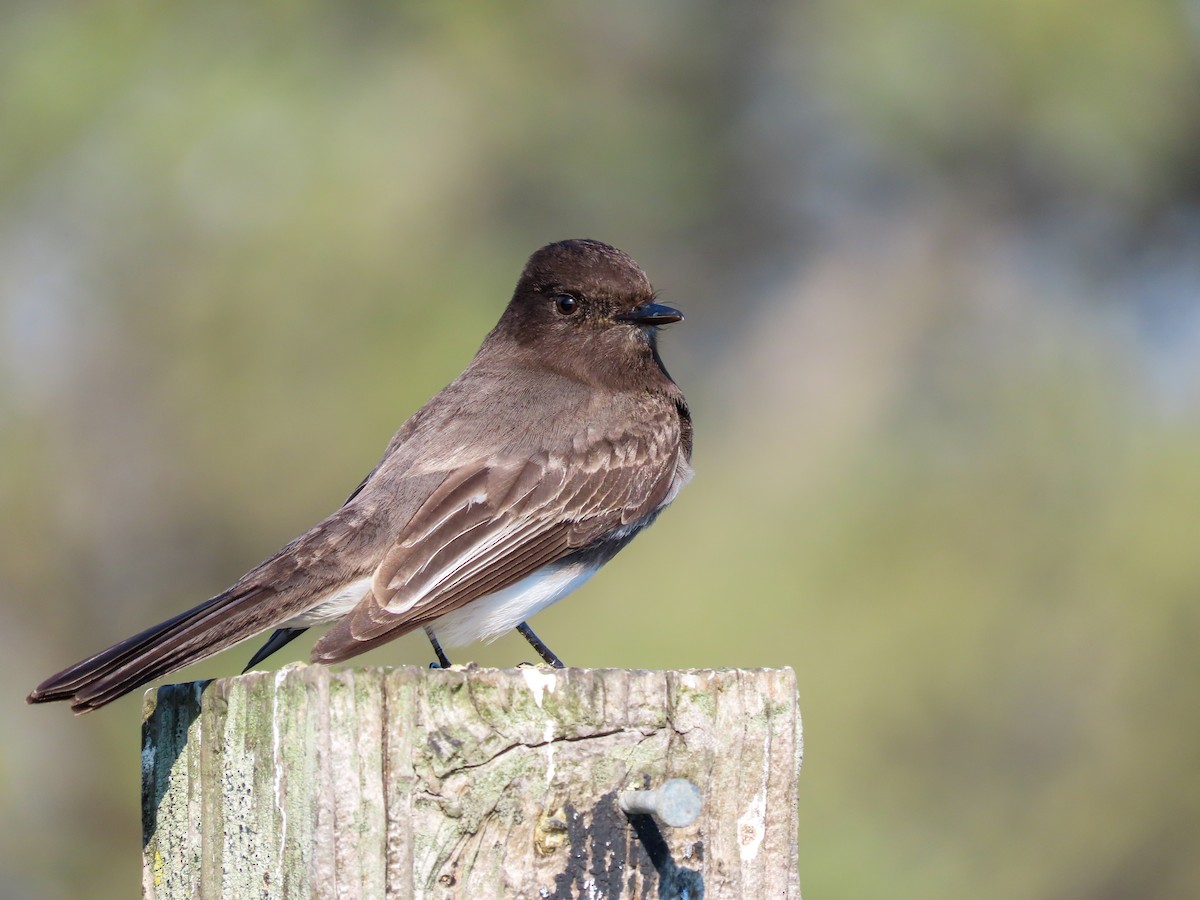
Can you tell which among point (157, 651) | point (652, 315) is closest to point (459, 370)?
point (652, 315)

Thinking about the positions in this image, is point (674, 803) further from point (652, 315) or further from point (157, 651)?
point (652, 315)

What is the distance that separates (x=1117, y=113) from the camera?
12.7 m

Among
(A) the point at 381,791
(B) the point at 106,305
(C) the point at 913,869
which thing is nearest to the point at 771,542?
(C) the point at 913,869

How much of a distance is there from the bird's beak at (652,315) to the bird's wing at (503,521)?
357mm

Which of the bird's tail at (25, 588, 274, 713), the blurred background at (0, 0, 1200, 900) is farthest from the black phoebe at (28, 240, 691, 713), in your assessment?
the blurred background at (0, 0, 1200, 900)

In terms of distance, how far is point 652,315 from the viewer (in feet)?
17.6

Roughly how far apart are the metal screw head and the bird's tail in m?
1.28

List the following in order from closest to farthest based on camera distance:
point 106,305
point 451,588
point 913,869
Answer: point 451,588 < point 913,869 < point 106,305

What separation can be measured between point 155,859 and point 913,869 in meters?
7.29

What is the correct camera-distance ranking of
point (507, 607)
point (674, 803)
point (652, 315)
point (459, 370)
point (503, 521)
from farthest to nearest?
1. point (459, 370)
2. point (652, 315)
3. point (507, 607)
4. point (503, 521)
5. point (674, 803)

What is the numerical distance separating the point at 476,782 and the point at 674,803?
1.13ft

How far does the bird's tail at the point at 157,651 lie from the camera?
10.6 feet

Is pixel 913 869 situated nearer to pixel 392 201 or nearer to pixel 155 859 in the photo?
pixel 392 201

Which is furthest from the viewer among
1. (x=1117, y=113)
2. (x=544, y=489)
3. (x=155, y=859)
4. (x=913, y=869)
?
(x=1117, y=113)
